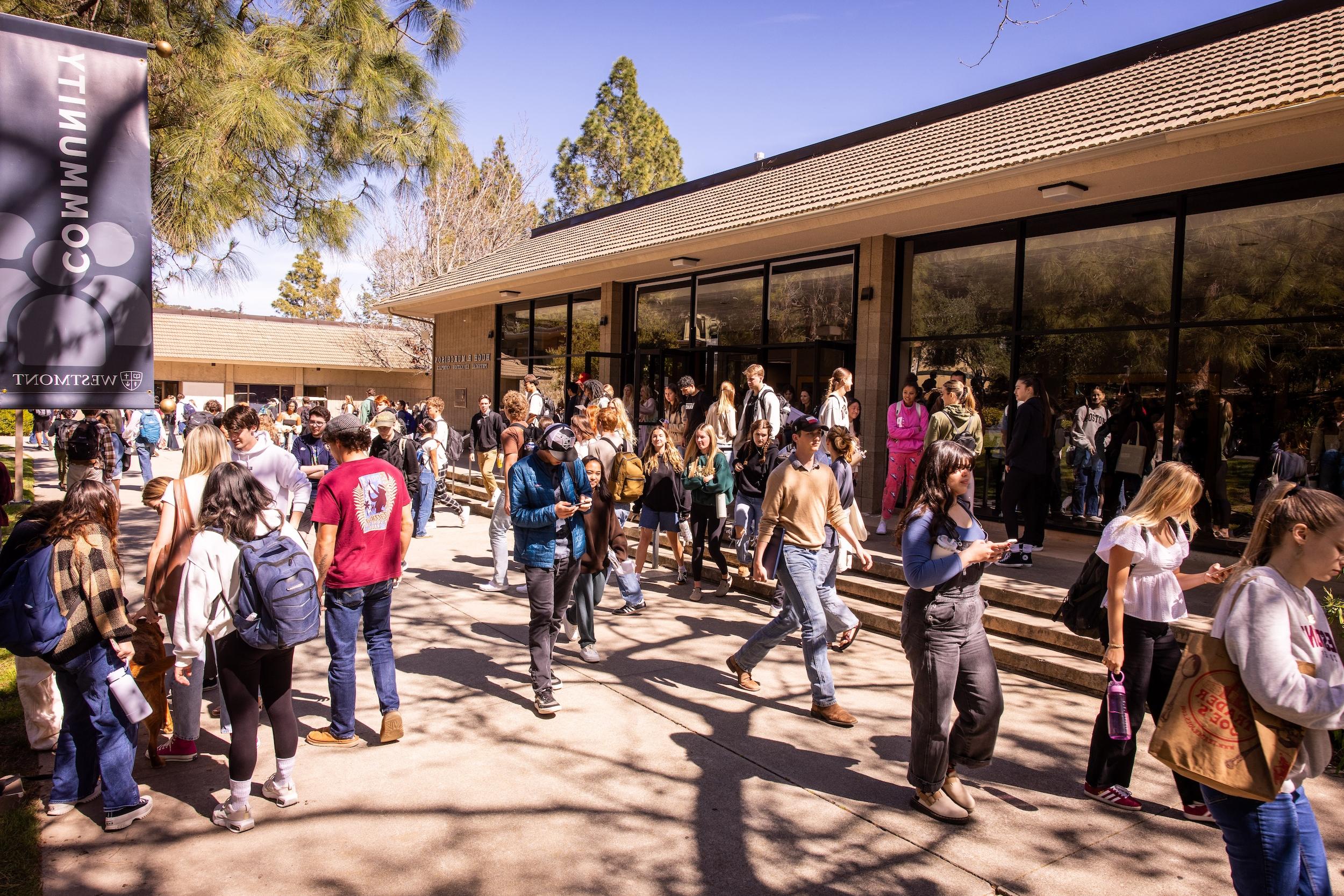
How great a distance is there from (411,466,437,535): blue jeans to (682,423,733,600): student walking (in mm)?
4115

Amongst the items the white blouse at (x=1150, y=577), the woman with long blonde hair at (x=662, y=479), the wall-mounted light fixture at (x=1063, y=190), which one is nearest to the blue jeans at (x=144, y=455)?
the woman with long blonde hair at (x=662, y=479)

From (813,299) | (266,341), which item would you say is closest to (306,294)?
(266,341)

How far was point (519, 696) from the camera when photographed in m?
5.28

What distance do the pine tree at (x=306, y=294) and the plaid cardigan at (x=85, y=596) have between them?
2826 inches

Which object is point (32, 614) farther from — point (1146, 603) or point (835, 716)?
point (1146, 603)

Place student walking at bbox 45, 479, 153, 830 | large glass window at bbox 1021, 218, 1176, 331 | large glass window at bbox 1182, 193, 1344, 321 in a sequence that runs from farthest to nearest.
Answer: large glass window at bbox 1021, 218, 1176, 331 → large glass window at bbox 1182, 193, 1344, 321 → student walking at bbox 45, 479, 153, 830

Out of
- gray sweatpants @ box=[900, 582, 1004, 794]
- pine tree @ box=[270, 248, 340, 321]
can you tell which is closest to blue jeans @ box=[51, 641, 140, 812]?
gray sweatpants @ box=[900, 582, 1004, 794]

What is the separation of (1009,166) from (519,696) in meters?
6.78

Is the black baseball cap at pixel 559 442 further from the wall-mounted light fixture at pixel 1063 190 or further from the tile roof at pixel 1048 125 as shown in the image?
the wall-mounted light fixture at pixel 1063 190

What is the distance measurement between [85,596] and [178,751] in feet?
3.83

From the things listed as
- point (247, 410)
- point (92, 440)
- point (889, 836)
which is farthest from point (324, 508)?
point (92, 440)

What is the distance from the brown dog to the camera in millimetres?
4098

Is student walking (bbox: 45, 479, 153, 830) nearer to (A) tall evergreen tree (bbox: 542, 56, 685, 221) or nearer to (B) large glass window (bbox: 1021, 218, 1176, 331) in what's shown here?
(B) large glass window (bbox: 1021, 218, 1176, 331)

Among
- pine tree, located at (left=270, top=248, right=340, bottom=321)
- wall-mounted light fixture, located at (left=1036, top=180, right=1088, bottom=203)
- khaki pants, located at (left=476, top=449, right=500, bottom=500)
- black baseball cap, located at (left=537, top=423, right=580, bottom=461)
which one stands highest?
pine tree, located at (left=270, top=248, right=340, bottom=321)
